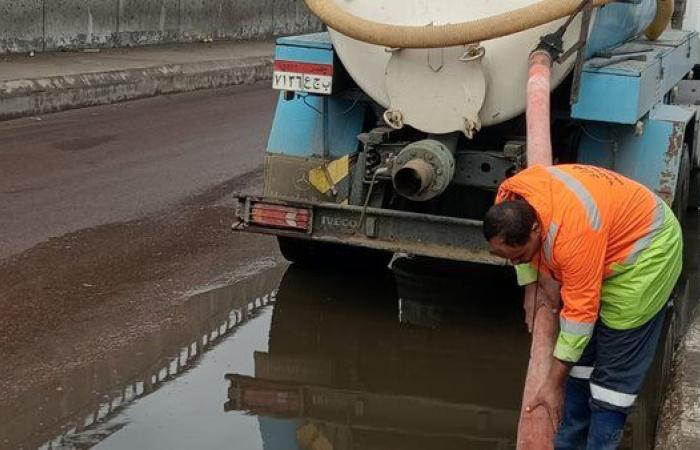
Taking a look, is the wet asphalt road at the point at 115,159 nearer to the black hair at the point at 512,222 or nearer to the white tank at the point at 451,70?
the white tank at the point at 451,70

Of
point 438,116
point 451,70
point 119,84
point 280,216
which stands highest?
point 451,70

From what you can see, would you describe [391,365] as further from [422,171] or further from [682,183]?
[682,183]

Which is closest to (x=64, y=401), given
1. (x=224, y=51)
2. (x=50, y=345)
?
(x=50, y=345)

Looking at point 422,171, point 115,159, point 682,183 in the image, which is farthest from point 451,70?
point 115,159

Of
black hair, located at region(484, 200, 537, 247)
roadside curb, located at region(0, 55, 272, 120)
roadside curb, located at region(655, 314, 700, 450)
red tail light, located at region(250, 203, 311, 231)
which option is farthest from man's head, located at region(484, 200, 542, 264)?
roadside curb, located at region(0, 55, 272, 120)

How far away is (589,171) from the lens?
4023 mm

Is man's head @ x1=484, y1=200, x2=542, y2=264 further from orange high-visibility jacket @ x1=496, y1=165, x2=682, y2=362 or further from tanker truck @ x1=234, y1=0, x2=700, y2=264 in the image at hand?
tanker truck @ x1=234, y1=0, x2=700, y2=264

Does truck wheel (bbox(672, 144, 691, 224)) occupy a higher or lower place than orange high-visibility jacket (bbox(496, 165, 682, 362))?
lower

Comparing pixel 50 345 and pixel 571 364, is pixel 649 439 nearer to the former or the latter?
pixel 571 364

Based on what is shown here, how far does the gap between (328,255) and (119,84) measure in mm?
7623

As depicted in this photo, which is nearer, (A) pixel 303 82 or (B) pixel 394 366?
(B) pixel 394 366

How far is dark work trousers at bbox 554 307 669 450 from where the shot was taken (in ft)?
13.5

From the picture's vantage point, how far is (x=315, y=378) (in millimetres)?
5602

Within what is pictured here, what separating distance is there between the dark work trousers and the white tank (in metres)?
1.92
